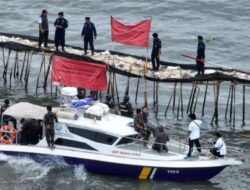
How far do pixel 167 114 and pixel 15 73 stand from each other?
38.9ft

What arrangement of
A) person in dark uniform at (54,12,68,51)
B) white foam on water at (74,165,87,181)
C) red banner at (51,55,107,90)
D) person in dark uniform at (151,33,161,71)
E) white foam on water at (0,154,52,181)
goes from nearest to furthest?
white foam on water at (74,165,87,181) < white foam on water at (0,154,52,181) < red banner at (51,55,107,90) < person in dark uniform at (151,33,161,71) < person in dark uniform at (54,12,68,51)

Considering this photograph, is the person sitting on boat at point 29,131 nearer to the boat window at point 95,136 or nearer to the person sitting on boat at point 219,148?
the boat window at point 95,136

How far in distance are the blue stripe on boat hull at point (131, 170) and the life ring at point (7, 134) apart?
1.27 m

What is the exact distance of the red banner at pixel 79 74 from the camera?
44906mm

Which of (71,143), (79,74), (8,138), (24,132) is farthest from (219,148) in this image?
(79,74)

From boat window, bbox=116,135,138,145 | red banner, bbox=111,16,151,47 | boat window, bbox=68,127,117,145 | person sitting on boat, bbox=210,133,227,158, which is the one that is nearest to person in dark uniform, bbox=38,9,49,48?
red banner, bbox=111,16,151,47

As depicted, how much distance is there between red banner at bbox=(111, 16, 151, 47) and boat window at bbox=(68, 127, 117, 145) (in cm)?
907

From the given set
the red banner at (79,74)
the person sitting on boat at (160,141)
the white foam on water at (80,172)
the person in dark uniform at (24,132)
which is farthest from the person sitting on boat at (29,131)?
the red banner at (79,74)

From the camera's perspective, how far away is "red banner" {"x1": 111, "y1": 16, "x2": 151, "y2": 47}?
45.5 meters

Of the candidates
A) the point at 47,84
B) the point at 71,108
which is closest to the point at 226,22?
the point at 47,84

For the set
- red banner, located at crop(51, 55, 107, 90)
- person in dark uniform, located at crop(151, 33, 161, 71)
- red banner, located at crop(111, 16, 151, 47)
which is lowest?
red banner, located at crop(51, 55, 107, 90)

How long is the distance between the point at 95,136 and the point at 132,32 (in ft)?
31.8

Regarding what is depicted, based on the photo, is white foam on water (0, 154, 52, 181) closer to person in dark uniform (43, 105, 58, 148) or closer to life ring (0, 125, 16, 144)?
life ring (0, 125, 16, 144)

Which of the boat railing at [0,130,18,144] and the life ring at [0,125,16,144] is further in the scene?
the boat railing at [0,130,18,144]
